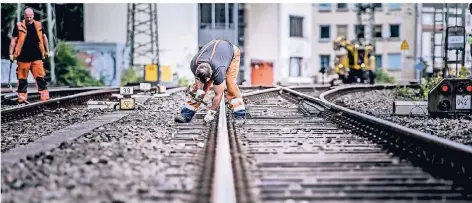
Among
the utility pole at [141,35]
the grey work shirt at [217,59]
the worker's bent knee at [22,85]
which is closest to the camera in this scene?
the grey work shirt at [217,59]

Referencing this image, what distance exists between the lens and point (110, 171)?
4.16m

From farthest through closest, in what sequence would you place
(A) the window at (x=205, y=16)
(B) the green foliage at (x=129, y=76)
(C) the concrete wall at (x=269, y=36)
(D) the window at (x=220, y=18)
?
(C) the concrete wall at (x=269, y=36) < (D) the window at (x=220, y=18) < (A) the window at (x=205, y=16) < (B) the green foliage at (x=129, y=76)

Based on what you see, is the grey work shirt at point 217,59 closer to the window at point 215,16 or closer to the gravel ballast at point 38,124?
the gravel ballast at point 38,124

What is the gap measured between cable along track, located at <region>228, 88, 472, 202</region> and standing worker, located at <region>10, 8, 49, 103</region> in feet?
17.1

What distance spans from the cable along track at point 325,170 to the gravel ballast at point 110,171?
0.33 meters

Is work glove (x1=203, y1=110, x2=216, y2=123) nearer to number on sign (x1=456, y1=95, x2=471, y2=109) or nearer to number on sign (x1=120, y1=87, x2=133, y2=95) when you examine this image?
number on sign (x1=456, y1=95, x2=471, y2=109)

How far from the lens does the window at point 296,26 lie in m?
43.3

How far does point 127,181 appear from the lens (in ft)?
12.5

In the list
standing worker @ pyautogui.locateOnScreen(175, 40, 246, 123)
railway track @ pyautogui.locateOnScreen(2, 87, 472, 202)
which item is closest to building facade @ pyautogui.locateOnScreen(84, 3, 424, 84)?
standing worker @ pyautogui.locateOnScreen(175, 40, 246, 123)

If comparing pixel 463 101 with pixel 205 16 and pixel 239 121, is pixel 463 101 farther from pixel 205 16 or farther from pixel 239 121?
pixel 205 16

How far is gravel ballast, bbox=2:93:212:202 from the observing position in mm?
3451

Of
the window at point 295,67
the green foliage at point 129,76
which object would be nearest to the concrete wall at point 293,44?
the window at point 295,67

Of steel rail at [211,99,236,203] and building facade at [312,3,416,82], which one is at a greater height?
building facade at [312,3,416,82]

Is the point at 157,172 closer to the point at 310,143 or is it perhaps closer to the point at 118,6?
the point at 310,143
